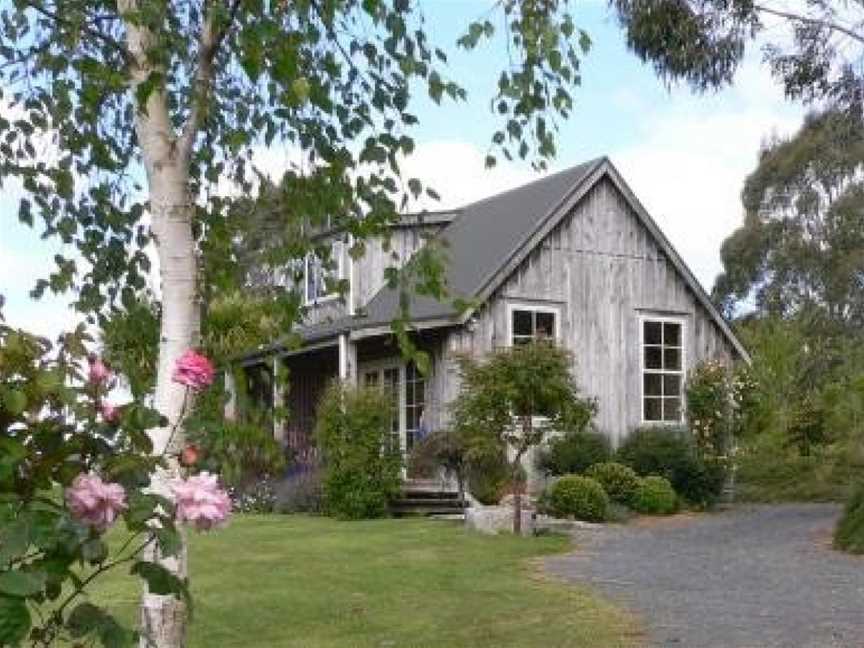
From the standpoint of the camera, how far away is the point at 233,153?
6355mm

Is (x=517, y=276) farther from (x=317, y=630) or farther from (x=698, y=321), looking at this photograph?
(x=317, y=630)

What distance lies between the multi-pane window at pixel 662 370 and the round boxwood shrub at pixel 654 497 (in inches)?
125

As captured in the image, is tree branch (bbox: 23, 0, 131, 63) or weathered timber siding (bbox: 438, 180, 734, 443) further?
weathered timber siding (bbox: 438, 180, 734, 443)

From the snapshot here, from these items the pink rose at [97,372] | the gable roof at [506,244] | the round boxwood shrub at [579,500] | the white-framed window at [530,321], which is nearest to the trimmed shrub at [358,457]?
the gable roof at [506,244]

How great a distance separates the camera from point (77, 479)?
3.00 metres

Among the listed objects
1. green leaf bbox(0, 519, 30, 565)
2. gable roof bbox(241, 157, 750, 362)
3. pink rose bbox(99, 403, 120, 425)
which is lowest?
green leaf bbox(0, 519, 30, 565)

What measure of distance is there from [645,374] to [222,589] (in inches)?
544

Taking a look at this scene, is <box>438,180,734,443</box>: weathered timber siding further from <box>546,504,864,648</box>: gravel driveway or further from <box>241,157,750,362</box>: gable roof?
<box>546,504,864,648</box>: gravel driveway

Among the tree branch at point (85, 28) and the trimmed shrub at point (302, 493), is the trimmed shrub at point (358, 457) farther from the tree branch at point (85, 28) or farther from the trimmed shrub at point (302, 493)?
the tree branch at point (85, 28)

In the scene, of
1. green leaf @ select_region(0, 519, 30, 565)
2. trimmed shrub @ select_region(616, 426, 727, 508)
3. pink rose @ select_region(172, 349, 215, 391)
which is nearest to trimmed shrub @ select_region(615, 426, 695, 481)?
trimmed shrub @ select_region(616, 426, 727, 508)

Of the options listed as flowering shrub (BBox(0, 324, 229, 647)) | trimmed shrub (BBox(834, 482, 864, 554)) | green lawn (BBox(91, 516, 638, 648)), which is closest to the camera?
flowering shrub (BBox(0, 324, 229, 647))

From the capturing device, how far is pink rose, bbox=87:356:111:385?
3250 millimetres

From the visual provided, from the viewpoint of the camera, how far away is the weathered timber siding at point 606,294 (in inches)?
858

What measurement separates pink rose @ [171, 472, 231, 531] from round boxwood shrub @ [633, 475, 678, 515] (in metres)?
16.9
